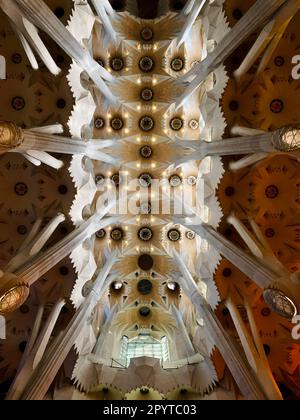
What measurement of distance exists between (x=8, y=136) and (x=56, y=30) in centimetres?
420

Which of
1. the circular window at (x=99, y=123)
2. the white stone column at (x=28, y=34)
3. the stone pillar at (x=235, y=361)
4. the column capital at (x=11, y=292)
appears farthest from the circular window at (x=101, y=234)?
the column capital at (x=11, y=292)

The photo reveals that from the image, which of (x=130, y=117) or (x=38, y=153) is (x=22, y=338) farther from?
(x=130, y=117)

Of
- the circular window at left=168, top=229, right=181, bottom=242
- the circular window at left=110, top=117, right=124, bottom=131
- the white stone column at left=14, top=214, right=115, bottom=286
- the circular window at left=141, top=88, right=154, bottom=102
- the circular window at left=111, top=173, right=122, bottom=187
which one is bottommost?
the white stone column at left=14, top=214, right=115, bottom=286

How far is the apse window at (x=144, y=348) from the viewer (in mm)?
16422

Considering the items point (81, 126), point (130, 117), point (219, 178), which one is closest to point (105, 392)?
point (219, 178)

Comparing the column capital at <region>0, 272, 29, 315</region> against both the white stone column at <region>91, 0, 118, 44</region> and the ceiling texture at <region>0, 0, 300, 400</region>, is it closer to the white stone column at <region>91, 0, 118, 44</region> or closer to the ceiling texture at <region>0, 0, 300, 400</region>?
the ceiling texture at <region>0, 0, 300, 400</region>

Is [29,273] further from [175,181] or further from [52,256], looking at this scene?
[175,181]

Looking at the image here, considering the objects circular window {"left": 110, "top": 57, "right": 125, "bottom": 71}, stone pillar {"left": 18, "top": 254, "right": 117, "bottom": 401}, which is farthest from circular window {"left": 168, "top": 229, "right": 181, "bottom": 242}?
circular window {"left": 110, "top": 57, "right": 125, "bottom": 71}

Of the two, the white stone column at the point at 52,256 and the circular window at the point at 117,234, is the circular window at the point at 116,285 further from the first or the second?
the white stone column at the point at 52,256

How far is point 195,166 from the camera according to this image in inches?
676

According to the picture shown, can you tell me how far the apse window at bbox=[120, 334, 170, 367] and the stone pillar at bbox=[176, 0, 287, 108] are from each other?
509 inches

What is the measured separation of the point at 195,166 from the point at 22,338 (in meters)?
11.3

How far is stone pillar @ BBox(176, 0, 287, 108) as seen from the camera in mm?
9000

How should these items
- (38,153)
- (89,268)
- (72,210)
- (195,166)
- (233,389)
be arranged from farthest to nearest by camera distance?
(195,166) → (89,268) → (72,210) → (233,389) → (38,153)
